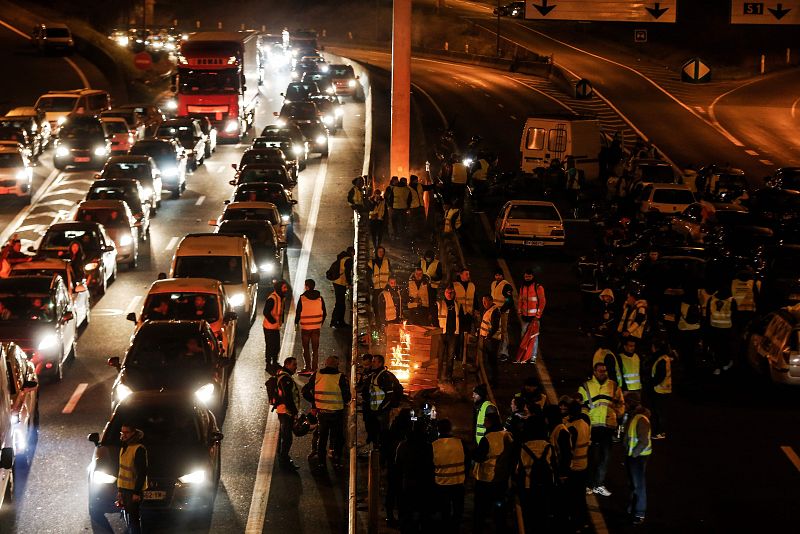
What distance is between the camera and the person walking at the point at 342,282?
24.5m

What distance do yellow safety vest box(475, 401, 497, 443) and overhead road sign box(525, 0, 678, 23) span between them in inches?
914

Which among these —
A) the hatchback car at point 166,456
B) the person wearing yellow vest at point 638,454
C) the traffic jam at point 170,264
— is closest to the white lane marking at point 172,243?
the traffic jam at point 170,264

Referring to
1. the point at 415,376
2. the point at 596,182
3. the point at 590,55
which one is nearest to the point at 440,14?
the point at 590,55

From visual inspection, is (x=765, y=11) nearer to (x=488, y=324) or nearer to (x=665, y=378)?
(x=488, y=324)

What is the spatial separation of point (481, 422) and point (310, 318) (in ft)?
20.6

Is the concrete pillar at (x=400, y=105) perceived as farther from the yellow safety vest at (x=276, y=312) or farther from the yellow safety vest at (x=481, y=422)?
the yellow safety vest at (x=481, y=422)

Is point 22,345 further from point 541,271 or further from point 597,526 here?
point 541,271

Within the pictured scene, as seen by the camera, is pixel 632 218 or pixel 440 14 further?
pixel 440 14

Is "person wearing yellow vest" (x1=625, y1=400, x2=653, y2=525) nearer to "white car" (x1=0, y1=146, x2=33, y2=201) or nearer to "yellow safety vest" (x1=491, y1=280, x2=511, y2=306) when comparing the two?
"yellow safety vest" (x1=491, y1=280, x2=511, y2=306)

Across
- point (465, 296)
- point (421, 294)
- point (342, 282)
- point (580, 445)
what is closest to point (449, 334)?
point (465, 296)

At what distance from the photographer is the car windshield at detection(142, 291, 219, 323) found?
72.0 ft

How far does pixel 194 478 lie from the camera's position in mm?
15250

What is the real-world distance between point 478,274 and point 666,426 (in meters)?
10.4

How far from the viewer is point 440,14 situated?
97938 mm
